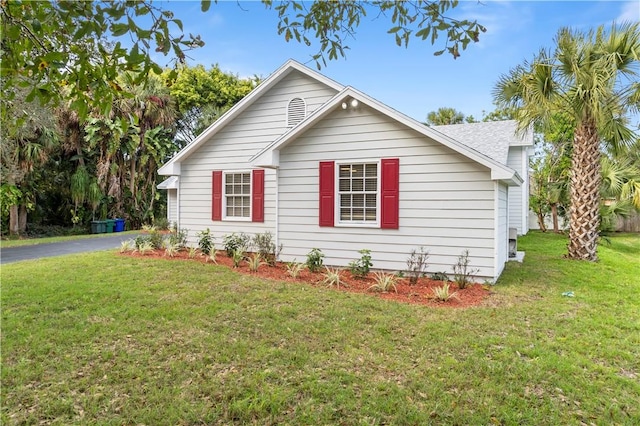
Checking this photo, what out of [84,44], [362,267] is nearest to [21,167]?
[362,267]

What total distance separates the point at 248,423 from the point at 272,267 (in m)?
5.80

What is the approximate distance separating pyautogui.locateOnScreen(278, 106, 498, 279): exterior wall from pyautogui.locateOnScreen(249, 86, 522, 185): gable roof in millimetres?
216

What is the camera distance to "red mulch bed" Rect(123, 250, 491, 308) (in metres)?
6.28

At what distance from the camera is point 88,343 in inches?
171

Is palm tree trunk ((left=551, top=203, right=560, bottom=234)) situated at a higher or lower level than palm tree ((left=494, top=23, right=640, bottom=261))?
lower

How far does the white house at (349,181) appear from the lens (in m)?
7.50

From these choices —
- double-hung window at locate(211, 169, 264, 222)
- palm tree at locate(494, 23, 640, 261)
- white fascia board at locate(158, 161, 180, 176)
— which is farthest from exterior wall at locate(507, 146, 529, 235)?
white fascia board at locate(158, 161, 180, 176)

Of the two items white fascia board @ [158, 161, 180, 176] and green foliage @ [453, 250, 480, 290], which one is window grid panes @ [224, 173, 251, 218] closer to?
white fascia board @ [158, 161, 180, 176]

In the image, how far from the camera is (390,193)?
26.4 feet

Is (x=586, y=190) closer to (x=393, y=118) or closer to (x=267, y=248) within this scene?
(x=393, y=118)

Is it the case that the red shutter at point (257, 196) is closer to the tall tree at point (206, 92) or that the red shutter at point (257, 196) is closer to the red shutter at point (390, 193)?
the red shutter at point (390, 193)

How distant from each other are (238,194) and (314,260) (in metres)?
3.79

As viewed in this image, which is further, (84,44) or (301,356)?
(301,356)

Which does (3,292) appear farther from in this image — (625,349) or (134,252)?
(625,349)
